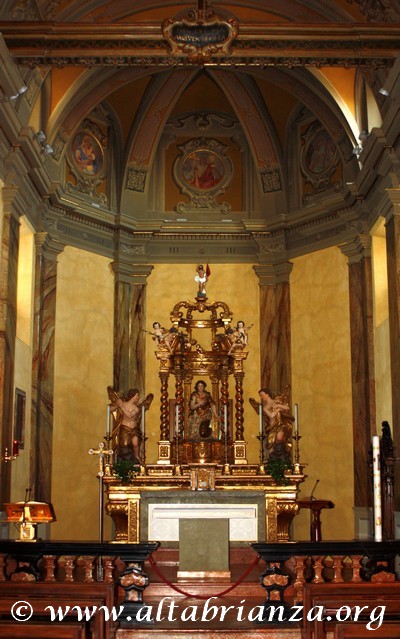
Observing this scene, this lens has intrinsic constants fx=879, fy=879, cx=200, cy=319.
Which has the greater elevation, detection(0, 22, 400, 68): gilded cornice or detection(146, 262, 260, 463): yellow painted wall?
detection(0, 22, 400, 68): gilded cornice

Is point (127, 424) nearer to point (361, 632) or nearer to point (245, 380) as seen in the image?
point (245, 380)

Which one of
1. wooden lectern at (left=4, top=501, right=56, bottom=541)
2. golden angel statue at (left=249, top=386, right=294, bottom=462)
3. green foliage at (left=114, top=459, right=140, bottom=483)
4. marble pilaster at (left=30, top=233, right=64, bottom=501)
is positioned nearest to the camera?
wooden lectern at (left=4, top=501, right=56, bottom=541)

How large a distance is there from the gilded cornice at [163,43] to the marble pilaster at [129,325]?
7760 mm

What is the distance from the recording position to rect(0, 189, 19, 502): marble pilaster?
13.2 meters

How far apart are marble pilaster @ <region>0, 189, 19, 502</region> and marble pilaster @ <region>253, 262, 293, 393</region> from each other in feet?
20.1

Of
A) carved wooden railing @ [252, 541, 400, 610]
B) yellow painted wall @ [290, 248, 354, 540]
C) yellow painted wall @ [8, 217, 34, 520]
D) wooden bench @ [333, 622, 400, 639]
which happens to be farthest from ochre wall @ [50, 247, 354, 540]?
wooden bench @ [333, 622, 400, 639]

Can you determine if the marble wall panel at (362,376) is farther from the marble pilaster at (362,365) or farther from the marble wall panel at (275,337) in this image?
the marble wall panel at (275,337)

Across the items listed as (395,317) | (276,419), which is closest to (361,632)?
(395,317)

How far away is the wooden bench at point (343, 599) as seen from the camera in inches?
281

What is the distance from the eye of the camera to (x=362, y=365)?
53.3ft

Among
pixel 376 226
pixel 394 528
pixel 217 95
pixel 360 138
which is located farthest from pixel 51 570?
pixel 217 95

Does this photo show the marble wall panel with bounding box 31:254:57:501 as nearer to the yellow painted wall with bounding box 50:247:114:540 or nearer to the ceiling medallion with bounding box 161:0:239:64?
the yellow painted wall with bounding box 50:247:114:540

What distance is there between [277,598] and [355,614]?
5.87 ft

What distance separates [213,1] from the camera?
51.7 ft
